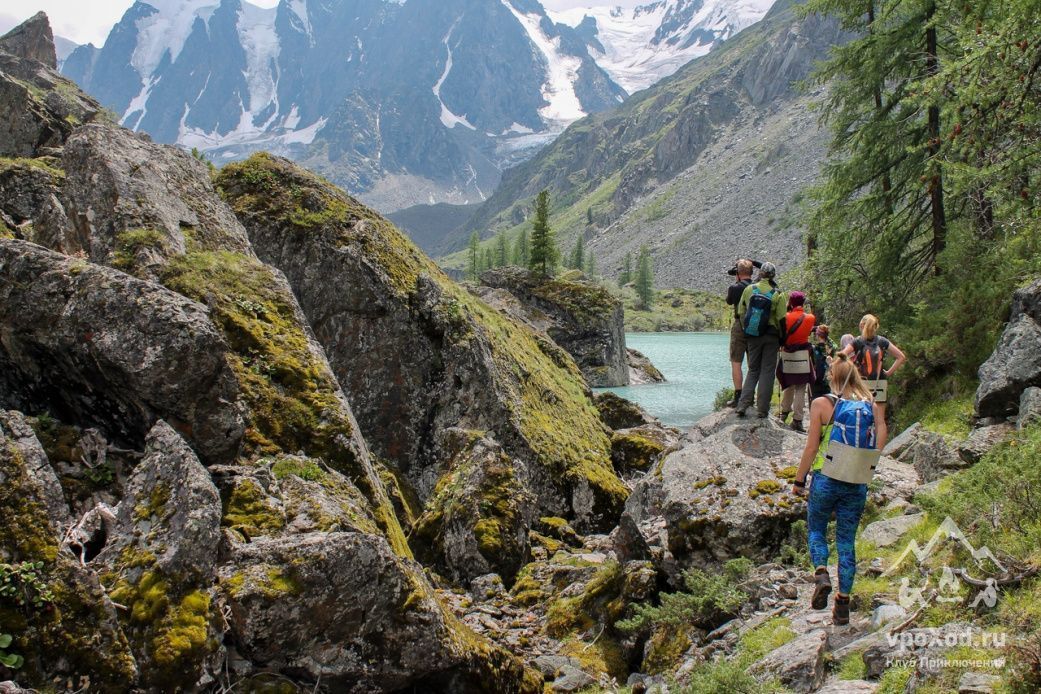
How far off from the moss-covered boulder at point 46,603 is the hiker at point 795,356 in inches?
430

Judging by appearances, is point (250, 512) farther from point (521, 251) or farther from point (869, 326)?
point (521, 251)

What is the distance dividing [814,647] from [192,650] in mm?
6175

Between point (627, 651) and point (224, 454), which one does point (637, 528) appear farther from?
point (224, 454)

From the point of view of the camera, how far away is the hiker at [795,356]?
465 inches

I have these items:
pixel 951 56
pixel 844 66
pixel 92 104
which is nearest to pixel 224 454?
pixel 951 56

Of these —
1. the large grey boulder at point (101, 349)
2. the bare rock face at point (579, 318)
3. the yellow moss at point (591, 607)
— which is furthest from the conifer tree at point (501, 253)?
the large grey boulder at point (101, 349)

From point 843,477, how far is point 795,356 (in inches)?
223

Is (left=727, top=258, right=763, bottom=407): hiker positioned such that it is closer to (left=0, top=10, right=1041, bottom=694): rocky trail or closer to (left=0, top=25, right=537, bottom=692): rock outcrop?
(left=0, top=10, right=1041, bottom=694): rocky trail

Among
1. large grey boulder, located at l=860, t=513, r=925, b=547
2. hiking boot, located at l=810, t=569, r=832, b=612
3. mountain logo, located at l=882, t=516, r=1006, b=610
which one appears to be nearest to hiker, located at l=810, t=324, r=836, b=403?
large grey boulder, located at l=860, t=513, r=925, b=547

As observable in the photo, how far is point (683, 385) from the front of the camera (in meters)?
57.4

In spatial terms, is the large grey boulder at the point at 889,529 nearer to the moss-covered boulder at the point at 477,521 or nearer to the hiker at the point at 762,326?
the hiker at the point at 762,326

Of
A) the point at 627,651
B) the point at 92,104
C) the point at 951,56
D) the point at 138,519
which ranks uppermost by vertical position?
the point at 92,104

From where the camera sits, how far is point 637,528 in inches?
434

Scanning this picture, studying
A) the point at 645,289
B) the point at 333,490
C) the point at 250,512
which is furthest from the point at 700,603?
the point at 645,289
